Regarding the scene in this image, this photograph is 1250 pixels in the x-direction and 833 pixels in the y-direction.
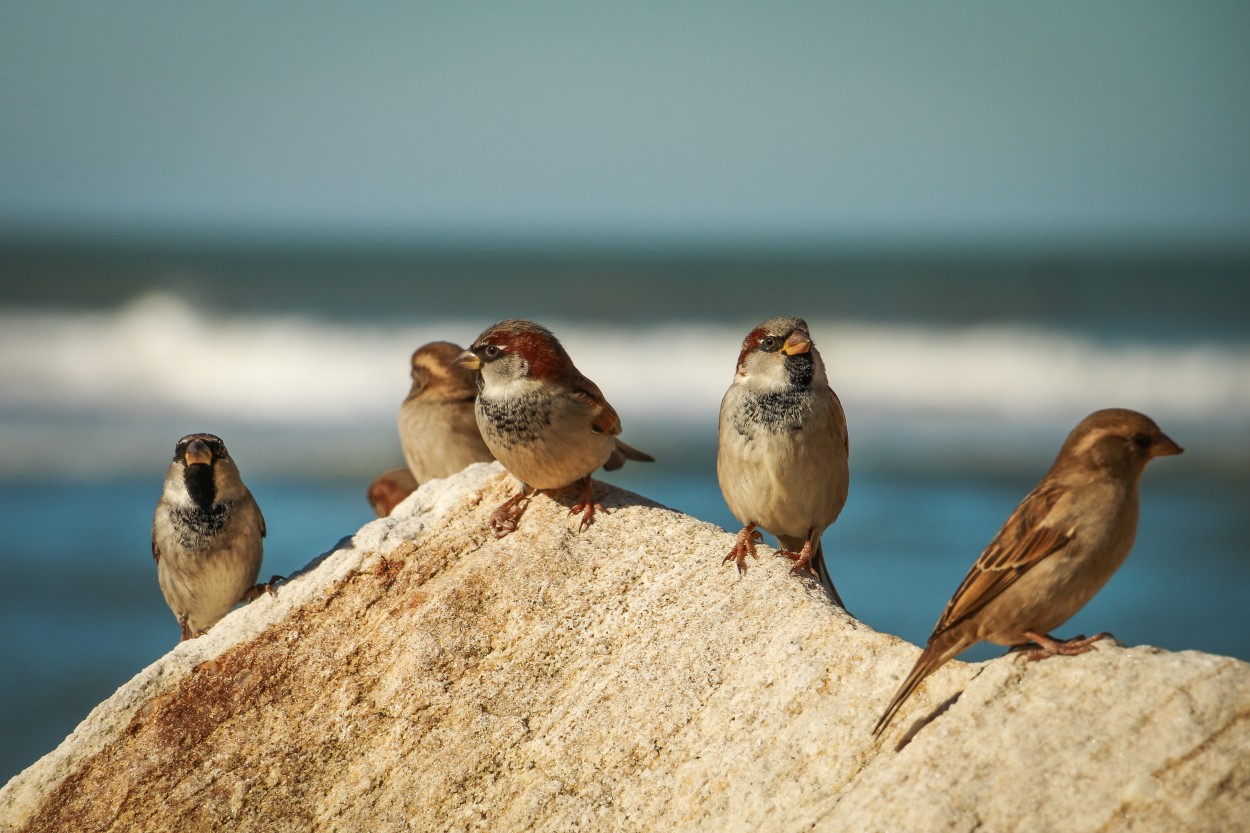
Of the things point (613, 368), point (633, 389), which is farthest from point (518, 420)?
point (613, 368)

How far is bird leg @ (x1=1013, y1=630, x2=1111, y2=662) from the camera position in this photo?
13.4ft

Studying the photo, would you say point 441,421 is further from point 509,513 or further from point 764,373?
point 764,373

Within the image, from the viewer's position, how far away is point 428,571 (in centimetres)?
554

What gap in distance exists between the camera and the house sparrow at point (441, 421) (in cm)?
802

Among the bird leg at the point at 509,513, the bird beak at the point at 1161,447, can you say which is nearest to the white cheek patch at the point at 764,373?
the bird leg at the point at 509,513

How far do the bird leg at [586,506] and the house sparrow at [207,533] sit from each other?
154cm

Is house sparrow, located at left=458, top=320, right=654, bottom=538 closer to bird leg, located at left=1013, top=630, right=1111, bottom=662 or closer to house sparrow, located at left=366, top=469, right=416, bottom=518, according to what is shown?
bird leg, located at left=1013, top=630, right=1111, bottom=662

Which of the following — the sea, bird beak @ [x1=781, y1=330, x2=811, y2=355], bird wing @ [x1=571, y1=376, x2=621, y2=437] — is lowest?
the sea

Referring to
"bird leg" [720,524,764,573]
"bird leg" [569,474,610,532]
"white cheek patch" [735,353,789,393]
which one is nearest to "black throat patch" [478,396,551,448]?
"bird leg" [569,474,610,532]

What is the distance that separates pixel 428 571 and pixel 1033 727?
2714 mm

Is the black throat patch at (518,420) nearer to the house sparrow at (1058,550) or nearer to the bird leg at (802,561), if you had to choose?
the bird leg at (802,561)

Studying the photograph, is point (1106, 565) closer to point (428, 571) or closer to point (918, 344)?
point (428, 571)

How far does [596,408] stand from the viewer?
6262 mm

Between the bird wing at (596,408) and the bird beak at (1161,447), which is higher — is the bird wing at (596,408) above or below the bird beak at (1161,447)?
above
